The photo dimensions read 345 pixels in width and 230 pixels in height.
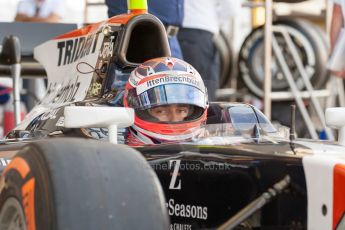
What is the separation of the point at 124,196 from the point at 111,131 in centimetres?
58

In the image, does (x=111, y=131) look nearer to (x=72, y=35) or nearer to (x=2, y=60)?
(x=72, y=35)

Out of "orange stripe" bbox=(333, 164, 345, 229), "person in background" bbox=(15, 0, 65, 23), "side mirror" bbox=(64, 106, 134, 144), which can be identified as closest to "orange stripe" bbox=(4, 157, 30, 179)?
"side mirror" bbox=(64, 106, 134, 144)

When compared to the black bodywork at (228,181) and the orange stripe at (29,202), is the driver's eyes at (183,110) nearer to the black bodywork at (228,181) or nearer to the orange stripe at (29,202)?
the black bodywork at (228,181)

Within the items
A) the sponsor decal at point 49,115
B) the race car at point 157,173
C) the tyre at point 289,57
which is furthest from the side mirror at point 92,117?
the tyre at point 289,57

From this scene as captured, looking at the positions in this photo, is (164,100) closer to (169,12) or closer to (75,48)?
(75,48)

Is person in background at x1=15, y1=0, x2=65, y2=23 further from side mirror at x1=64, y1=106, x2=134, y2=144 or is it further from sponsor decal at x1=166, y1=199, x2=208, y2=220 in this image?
side mirror at x1=64, y1=106, x2=134, y2=144

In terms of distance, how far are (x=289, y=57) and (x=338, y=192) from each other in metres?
→ 5.11

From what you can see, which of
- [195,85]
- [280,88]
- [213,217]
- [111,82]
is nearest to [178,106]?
[195,85]

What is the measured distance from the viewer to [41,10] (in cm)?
795

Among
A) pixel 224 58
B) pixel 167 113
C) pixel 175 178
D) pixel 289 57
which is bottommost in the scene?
pixel 224 58

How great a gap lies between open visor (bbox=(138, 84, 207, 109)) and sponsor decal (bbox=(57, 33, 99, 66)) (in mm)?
756

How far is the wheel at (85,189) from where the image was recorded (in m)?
2.54

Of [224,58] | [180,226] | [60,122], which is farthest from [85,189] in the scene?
[224,58]

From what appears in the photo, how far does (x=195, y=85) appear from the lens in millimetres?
4023
